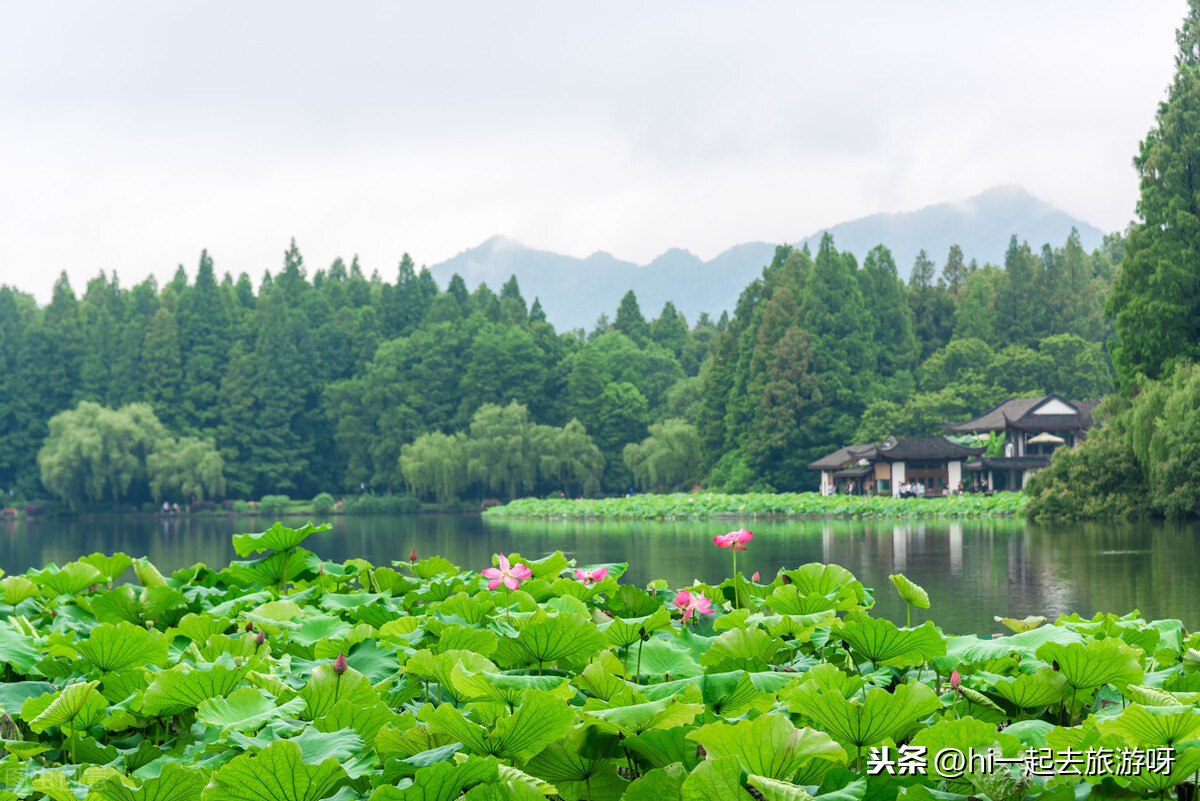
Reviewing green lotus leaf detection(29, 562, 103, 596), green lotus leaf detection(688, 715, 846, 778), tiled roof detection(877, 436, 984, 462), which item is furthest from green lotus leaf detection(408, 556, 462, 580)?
tiled roof detection(877, 436, 984, 462)

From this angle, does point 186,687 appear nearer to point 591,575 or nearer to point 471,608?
point 471,608

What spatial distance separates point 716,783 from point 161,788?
684 mm

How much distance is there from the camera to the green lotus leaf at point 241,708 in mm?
1648

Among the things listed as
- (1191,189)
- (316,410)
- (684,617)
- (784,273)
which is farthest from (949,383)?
(684,617)

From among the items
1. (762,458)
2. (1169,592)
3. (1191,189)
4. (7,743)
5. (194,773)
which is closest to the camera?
(194,773)

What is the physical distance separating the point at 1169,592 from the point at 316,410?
46.4 metres

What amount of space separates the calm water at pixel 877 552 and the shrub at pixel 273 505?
39.7 ft

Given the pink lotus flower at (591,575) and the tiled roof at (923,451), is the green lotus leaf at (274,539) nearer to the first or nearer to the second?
the pink lotus flower at (591,575)

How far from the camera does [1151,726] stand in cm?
132

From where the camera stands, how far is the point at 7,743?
71.2 inches

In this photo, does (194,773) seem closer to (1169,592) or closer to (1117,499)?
(1169,592)

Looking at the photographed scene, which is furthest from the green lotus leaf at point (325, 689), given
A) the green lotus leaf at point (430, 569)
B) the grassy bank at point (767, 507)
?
the grassy bank at point (767, 507)

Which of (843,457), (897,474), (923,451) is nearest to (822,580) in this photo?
(923,451)

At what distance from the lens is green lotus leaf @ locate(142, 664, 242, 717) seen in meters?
1.79
